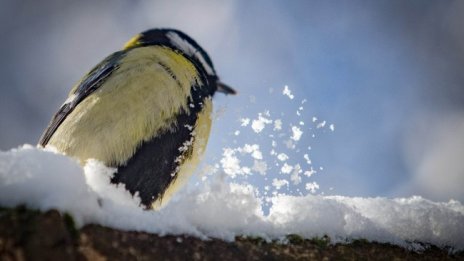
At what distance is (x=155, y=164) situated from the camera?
8.50 ft

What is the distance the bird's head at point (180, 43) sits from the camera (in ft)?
→ 11.5

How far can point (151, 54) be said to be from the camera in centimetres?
292

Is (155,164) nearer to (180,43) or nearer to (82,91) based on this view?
(82,91)

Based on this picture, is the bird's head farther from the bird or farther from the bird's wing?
the bird's wing

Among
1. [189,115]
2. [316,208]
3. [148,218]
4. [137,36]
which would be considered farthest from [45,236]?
[137,36]

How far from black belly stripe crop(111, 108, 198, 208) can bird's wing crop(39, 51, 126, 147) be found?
2.13 feet

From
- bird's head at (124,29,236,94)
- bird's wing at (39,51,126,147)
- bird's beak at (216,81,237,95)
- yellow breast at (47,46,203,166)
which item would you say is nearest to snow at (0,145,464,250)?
yellow breast at (47,46,203,166)

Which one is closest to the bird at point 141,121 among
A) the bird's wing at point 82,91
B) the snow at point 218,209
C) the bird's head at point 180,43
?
the bird's wing at point 82,91

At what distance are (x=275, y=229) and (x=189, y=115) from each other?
1.43m

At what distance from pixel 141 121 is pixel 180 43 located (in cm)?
131

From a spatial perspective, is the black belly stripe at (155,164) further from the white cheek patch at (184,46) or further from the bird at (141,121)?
the white cheek patch at (184,46)

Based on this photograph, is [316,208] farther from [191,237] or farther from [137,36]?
[137,36]


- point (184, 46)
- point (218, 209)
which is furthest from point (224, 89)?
point (218, 209)

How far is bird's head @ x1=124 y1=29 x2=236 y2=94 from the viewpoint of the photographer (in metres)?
3.51
